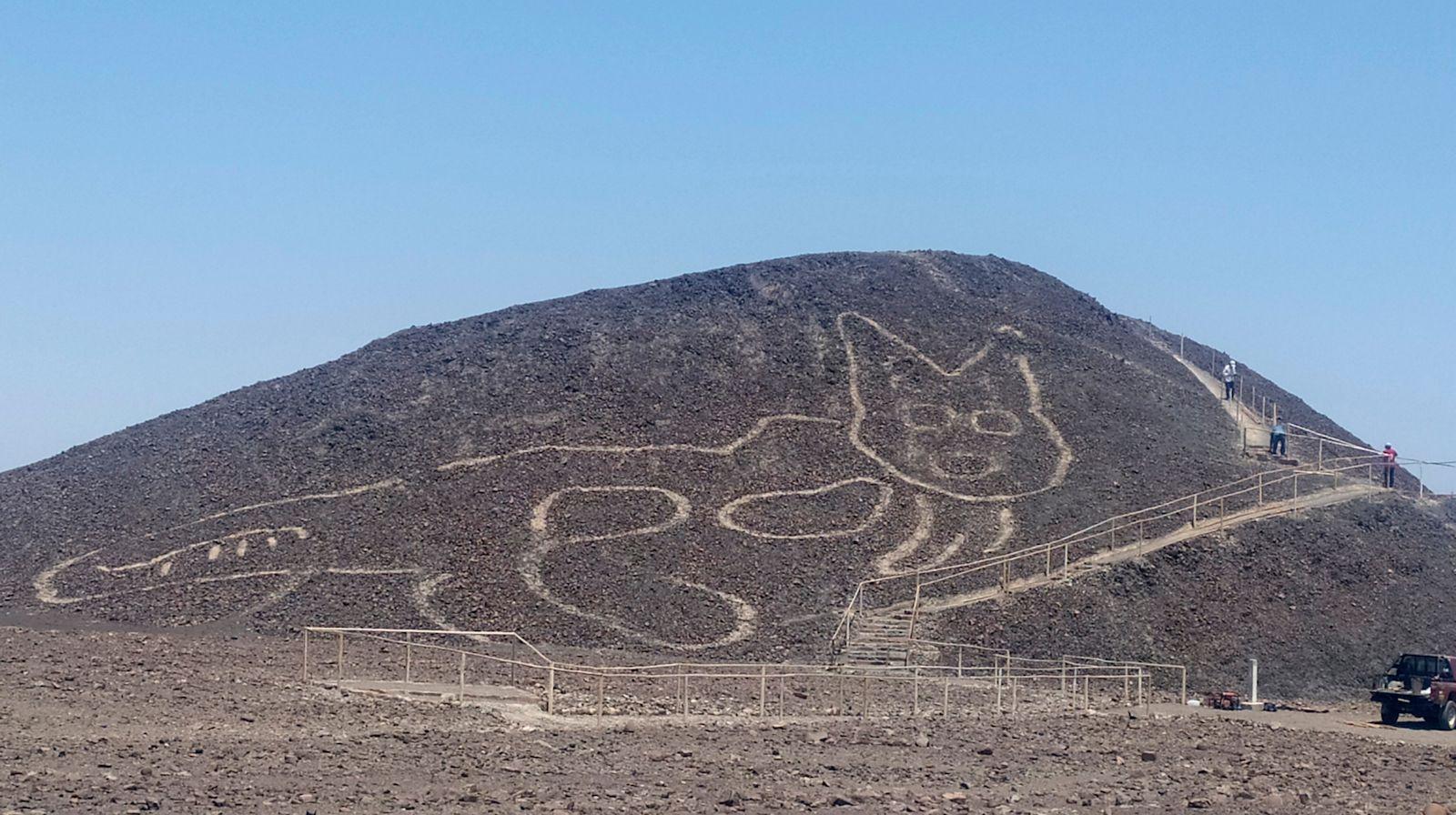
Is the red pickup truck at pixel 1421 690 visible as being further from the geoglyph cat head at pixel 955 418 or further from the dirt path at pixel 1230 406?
the dirt path at pixel 1230 406

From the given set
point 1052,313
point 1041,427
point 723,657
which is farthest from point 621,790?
point 1052,313

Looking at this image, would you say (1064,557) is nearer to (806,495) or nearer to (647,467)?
(806,495)

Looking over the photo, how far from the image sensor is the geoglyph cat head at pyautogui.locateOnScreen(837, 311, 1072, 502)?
150ft

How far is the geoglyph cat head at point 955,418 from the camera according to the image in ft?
150

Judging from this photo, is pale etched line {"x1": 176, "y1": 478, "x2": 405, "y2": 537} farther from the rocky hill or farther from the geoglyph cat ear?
the geoglyph cat ear

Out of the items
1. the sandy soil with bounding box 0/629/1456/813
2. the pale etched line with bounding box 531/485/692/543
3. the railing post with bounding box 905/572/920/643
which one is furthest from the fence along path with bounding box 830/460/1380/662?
the sandy soil with bounding box 0/629/1456/813

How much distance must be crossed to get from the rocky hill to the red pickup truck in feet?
18.5

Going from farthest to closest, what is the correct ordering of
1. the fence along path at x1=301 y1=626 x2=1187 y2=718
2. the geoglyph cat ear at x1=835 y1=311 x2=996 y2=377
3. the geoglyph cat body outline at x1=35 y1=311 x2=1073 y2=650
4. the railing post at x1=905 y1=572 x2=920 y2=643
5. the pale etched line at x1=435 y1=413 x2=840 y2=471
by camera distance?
1. the geoglyph cat ear at x1=835 y1=311 x2=996 y2=377
2. the pale etched line at x1=435 y1=413 x2=840 y2=471
3. the geoglyph cat body outline at x1=35 y1=311 x2=1073 y2=650
4. the railing post at x1=905 y1=572 x2=920 y2=643
5. the fence along path at x1=301 y1=626 x2=1187 y2=718

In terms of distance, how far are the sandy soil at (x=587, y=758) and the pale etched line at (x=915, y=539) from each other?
11576mm

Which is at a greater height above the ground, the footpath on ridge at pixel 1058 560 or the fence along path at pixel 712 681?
the footpath on ridge at pixel 1058 560

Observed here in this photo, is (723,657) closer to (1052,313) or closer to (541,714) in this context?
(541,714)

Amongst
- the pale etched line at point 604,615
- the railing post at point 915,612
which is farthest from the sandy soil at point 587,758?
the pale etched line at point 604,615

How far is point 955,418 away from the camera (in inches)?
1919

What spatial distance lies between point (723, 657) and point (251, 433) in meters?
20.4
